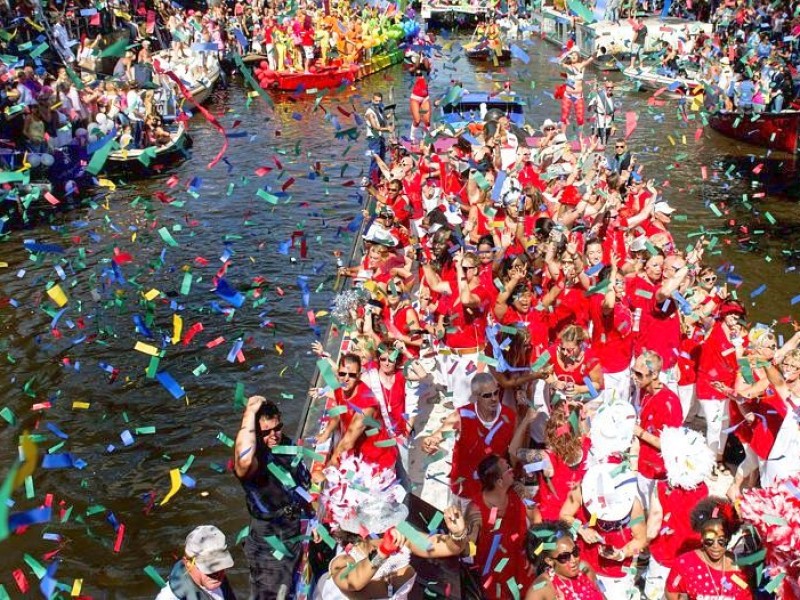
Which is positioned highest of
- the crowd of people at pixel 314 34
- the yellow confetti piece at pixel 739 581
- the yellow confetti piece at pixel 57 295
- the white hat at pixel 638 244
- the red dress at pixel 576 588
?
the yellow confetti piece at pixel 739 581

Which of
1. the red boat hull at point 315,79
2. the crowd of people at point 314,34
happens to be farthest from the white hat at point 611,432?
the crowd of people at point 314,34

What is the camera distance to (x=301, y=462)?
219 inches

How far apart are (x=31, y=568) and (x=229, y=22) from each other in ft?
108

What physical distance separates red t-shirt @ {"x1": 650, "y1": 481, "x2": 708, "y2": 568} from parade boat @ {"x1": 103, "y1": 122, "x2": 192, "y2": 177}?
15.9 metres

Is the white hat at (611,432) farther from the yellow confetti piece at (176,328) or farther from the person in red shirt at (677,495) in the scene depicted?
the yellow confetti piece at (176,328)

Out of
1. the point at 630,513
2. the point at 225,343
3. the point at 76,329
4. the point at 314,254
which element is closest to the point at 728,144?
the point at 314,254

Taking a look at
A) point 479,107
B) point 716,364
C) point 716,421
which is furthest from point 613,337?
point 479,107

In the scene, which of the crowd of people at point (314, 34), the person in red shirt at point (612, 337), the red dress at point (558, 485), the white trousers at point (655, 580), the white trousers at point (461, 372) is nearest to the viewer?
the red dress at point (558, 485)

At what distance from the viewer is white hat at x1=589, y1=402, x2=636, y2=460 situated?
491cm

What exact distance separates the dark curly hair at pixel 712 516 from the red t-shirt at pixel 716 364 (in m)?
1.95

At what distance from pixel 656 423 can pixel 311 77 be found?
28.3 meters

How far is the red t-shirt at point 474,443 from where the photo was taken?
5242mm

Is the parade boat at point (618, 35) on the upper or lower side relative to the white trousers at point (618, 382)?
lower

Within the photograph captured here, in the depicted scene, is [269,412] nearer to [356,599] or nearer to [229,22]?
[356,599]
